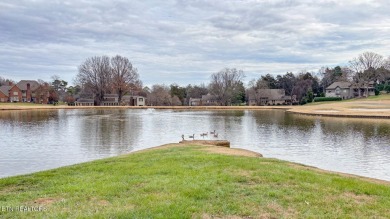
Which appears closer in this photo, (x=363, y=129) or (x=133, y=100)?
(x=363, y=129)

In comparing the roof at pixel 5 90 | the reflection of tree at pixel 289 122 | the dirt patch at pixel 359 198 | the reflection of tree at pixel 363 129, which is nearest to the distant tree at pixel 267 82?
the reflection of tree at pixel 289 122

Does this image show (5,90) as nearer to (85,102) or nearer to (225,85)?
(85,102)

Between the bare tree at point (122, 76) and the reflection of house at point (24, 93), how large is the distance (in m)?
22.2

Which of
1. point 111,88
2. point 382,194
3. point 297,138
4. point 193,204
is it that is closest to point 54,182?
point 193,204

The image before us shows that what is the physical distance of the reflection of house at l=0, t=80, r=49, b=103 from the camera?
10975 centimetres

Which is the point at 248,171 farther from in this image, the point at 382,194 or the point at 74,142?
the point at 74,142

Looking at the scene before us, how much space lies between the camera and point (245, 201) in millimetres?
7352

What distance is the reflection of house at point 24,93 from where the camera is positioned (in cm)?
10975

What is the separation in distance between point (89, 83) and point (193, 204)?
10738 cm

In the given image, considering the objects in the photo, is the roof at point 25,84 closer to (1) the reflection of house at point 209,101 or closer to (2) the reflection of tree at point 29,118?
(1) the reflection of house at point 209,101

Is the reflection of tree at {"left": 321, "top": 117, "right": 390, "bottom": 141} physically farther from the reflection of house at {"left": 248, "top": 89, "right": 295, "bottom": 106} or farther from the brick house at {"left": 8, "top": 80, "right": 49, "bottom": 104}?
the brick house at {"left": 8, "top": 80, "right": 49, "bottom": 104}

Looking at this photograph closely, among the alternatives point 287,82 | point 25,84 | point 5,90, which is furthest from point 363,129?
point 5,90

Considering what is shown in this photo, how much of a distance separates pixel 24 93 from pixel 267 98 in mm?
79286

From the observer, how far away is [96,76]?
109188mm
